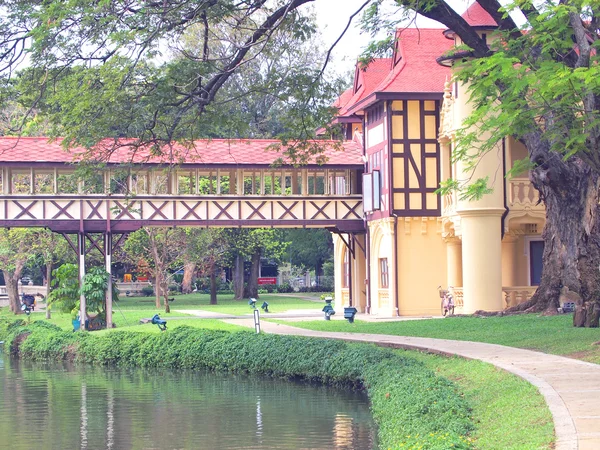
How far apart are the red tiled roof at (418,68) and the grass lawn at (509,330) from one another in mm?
8831

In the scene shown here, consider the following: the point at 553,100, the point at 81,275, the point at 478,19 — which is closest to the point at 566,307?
the point at 478,19

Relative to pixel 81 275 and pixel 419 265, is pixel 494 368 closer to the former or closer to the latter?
pixel 419 265

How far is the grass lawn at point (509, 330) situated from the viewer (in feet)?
64.5

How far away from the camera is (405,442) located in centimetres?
1233

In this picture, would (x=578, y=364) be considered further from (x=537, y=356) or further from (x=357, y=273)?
(x=357, y=273)

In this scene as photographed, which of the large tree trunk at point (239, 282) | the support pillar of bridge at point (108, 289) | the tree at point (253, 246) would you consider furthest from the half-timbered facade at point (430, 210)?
the large tree trunk at point (239, 282)

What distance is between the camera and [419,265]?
37.2 meters

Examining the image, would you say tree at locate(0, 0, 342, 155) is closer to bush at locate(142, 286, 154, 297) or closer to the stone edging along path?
the stone edging along path

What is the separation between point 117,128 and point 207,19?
9.65ft

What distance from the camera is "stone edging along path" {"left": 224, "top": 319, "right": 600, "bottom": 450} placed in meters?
10.5

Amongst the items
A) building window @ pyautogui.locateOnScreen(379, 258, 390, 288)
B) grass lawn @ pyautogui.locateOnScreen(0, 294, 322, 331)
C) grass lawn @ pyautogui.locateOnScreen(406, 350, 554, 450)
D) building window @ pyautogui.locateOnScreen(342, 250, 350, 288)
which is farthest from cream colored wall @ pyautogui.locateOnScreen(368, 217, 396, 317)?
grass lawn @ pyautogui.locateOnScreen(406, 350, 554, 450)

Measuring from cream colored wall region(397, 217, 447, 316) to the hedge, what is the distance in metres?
10.9

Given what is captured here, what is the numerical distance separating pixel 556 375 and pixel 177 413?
7.22 metres

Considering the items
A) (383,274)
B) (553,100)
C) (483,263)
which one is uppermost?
(553,100)
